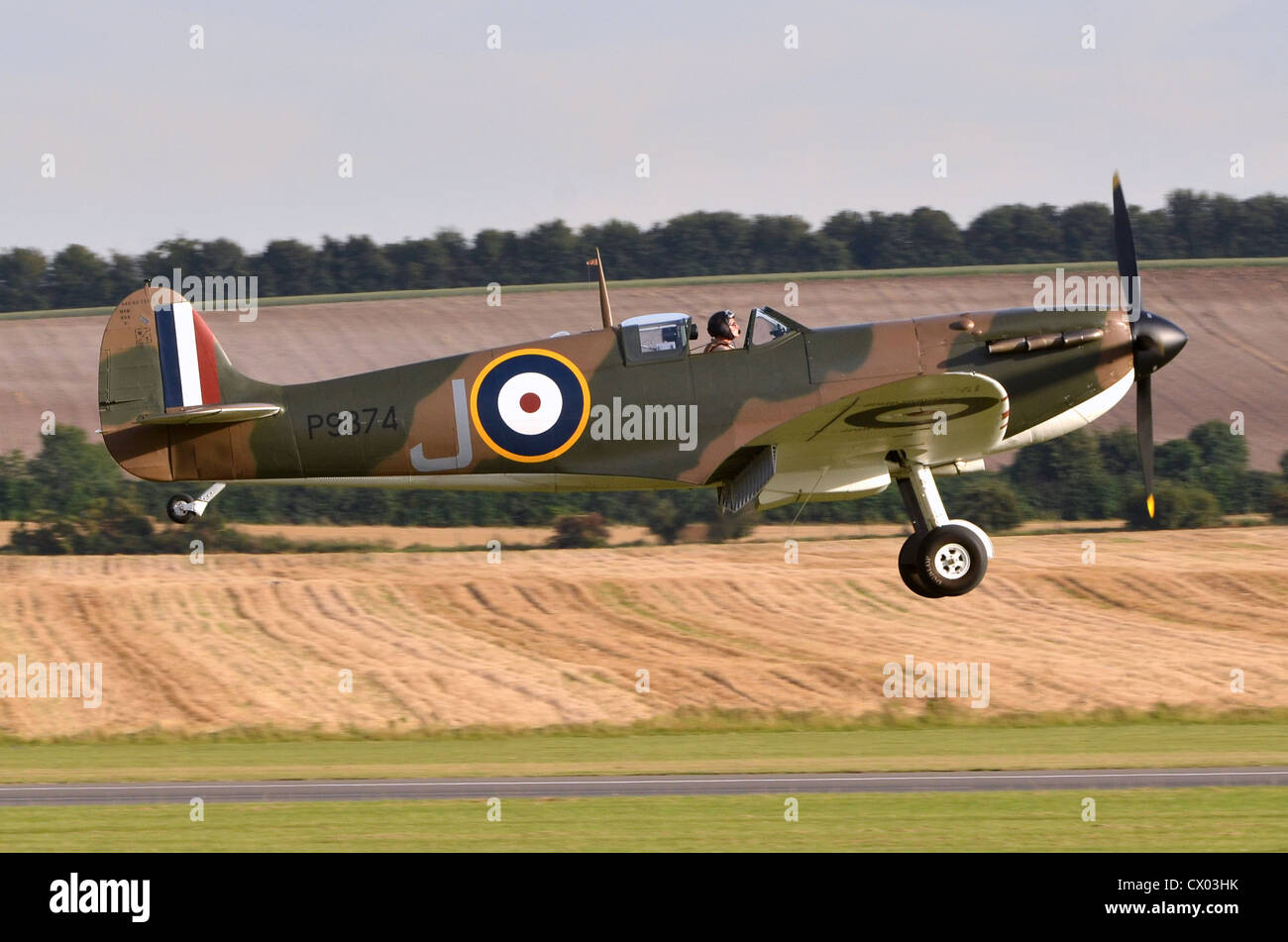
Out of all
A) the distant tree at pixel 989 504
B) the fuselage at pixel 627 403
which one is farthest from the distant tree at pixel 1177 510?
the fuselage at pixel 627 403

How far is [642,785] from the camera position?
59.5 ft

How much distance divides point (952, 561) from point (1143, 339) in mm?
2688

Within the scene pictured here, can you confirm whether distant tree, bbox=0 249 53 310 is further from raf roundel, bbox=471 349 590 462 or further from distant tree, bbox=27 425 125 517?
raf roundel, bbox=471 349 590 462

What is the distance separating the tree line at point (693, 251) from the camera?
57594 millimetres

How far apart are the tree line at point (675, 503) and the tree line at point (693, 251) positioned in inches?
606

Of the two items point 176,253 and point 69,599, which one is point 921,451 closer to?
point 69,599

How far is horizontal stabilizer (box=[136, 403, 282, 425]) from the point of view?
13875 millimetres

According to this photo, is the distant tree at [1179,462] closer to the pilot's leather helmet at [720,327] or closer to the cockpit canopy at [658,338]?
the pilot's leather helmet at [720,327]

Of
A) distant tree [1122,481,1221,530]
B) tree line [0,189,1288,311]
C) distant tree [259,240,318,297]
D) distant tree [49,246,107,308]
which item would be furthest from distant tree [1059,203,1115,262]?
distant tree [49,246,107,308]

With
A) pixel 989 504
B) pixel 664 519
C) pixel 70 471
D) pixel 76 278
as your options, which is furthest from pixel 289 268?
pixel 989 504

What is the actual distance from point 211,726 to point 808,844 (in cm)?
1653
